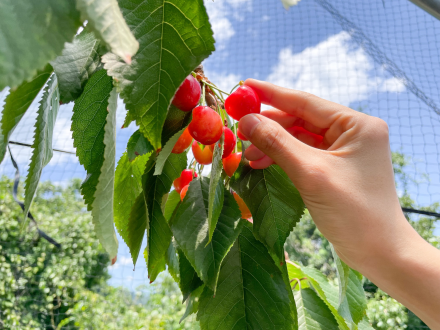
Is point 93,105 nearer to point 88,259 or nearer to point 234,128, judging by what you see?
point 234,128

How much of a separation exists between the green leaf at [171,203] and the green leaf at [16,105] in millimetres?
218

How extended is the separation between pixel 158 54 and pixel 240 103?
0.21 metres

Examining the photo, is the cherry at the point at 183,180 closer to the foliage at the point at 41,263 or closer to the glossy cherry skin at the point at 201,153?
the glossy cherry skin at the point at 201,153

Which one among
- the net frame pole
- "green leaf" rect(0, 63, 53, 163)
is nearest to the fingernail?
"green leaf" rect(0, 63, 53, 163)

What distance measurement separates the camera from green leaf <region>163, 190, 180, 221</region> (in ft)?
1.38

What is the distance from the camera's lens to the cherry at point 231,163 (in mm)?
410

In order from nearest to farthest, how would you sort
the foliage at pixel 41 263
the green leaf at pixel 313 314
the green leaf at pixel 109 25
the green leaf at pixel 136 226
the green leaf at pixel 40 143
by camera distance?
1. the green leaf at pixel 109 25
2. the green leaf at pixel 40 143
3. the green leaf at pixel 136 226
4. the green leaf at pixel 313 314
5. the foliage at pixel 41 263

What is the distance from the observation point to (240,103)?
405 mm

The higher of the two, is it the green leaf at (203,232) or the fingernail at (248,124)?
the fingernail at (248,124)

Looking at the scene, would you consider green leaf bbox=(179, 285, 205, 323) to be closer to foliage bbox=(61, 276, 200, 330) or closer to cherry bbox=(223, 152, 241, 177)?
cherry bbox=(223, 152, 241, 177)

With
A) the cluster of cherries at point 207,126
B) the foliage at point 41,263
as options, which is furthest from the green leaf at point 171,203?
the foliage at point 41,263

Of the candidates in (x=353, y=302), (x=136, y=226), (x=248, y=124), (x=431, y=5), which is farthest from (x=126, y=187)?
(x=431, y=5)

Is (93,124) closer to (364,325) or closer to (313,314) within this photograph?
(313,314)

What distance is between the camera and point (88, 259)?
224 inches
